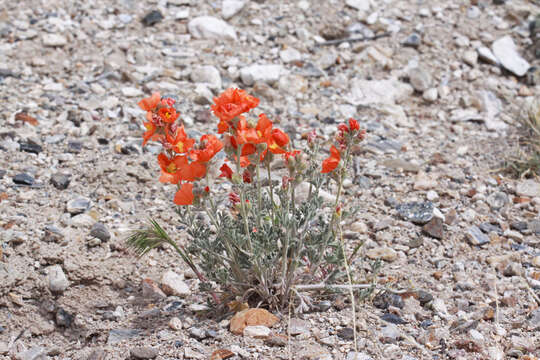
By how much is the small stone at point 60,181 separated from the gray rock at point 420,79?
3.09 metres

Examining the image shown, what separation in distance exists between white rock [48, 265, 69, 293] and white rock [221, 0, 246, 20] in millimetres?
3313

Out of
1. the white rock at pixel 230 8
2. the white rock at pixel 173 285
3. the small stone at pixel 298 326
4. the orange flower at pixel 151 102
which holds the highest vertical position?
the orange flower at pixel 151 102

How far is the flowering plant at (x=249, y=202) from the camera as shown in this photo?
2158mm

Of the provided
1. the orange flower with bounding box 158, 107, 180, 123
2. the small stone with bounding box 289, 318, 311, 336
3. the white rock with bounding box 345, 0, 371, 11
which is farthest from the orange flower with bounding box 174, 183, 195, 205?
the white rock with bounding box 345, 0, 371, 11

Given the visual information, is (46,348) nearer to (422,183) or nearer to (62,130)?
(62,130)

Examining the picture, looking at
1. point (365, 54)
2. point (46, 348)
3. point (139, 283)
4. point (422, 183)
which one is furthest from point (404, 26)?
point (46, 348)

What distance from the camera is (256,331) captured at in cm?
236

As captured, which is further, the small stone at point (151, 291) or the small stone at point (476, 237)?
the small stone at point (476, 237)

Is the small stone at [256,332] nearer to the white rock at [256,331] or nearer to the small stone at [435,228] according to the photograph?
the white rock at [256,331]

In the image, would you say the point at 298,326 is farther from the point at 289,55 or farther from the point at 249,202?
the point at 289,55

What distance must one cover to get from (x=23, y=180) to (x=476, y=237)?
274 centimetres

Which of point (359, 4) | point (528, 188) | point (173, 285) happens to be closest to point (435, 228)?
point (528, 188)

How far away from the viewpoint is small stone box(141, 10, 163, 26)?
524 cm

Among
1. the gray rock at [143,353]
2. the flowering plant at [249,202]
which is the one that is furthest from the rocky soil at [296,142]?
the flowering plant at [249,202]
